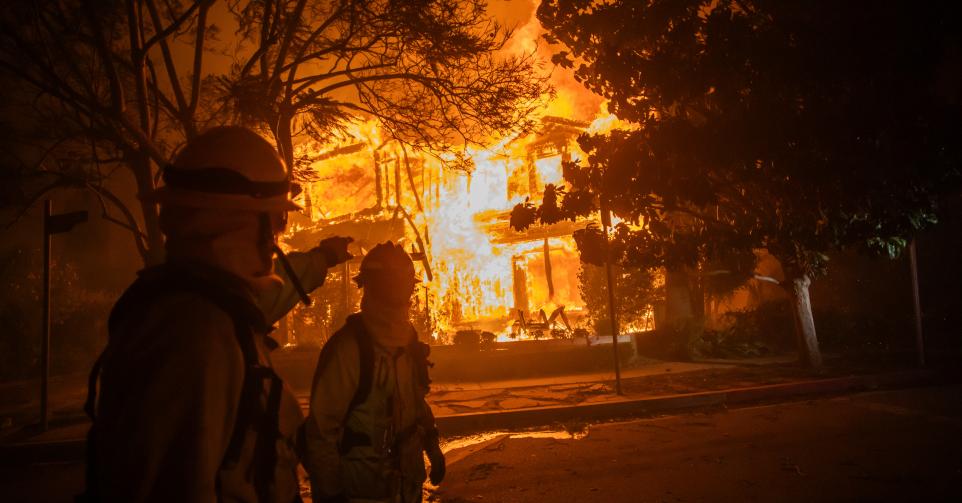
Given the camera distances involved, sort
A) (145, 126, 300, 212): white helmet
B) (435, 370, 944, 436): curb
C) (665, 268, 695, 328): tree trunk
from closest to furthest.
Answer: (145, 126, 300, 212): white helmet
(435, 370, 944, 436): curb
(665, 268, 695, 328): tree trunk

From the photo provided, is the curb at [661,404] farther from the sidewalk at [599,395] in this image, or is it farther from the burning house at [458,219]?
the burning house at [458,219]

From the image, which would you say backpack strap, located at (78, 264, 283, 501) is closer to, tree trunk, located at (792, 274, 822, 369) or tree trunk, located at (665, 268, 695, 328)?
tree trunk, located at (792, 274, 822, 369)

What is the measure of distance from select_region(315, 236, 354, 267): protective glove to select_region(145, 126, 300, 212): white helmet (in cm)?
90

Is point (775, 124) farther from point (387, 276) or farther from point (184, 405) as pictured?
point (184, 405)

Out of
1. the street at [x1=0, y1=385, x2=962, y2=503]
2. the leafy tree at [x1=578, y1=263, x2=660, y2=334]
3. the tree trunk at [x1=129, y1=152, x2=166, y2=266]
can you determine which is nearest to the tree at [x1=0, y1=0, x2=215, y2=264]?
the tree trunk at [x1=129, y1=152, x2=166, y2=266]

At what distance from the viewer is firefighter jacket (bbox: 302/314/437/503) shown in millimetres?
2484

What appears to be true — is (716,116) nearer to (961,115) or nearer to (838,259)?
(961,115)

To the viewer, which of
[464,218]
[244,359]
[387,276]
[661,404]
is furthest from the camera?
[464,218]

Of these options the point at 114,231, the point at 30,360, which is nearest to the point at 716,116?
the point at 30,360

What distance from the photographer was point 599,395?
9.73 m

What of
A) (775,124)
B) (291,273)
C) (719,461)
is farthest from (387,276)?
(775,124)

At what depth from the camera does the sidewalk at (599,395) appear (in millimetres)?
8078

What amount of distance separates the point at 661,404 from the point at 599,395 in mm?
1233

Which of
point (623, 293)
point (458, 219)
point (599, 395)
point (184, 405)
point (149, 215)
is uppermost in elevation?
point (458, 219)
